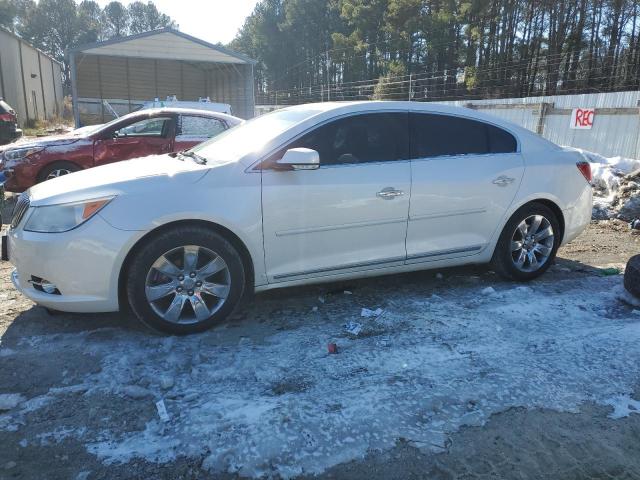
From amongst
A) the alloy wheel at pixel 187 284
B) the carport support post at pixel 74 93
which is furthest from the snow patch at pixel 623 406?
the carport support post at pixel 74 93

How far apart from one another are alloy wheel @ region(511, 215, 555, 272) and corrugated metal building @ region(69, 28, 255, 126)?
18228mm

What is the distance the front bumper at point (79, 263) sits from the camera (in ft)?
11.3

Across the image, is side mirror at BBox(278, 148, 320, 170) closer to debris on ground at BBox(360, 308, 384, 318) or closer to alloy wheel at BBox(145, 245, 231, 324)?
alloy wheel at BBox(145, 245, 231, 324)

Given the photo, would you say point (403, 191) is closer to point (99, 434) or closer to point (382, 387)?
point (382, 387)

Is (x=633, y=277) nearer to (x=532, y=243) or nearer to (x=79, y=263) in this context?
(x=532, y=243)

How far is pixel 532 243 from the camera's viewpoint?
4.94m

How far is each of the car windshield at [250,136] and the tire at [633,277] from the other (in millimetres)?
2894

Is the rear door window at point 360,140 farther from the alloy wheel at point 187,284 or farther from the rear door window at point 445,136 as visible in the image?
the alloy wheel at point 187,284

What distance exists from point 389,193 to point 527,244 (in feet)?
5.28

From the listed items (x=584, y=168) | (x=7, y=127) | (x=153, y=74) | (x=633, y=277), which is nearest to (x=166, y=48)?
(x=7, y=127)

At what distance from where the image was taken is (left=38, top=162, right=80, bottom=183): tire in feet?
26.9

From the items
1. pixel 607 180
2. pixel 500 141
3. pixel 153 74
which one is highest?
pixel 153 74

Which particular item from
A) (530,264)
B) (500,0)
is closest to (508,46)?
(500,0)

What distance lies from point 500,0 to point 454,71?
464cm
